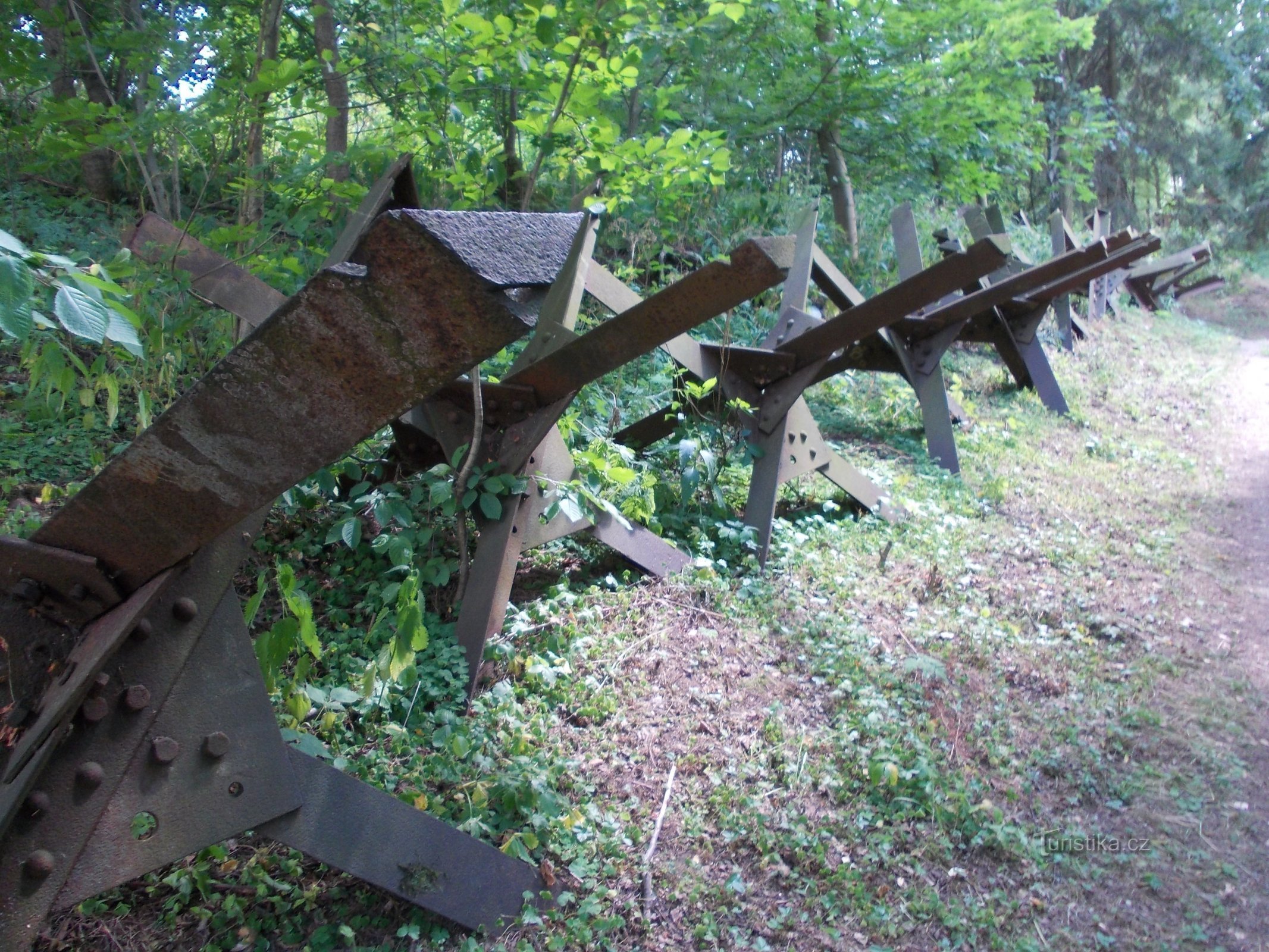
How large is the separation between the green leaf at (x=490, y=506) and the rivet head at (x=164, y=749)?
5.88ft

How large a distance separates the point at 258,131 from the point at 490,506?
2413 mm

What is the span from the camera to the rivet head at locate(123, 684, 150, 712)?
150 cm

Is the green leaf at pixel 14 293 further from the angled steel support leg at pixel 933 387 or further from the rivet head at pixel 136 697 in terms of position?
the angled steel support leg at pixel 933 387

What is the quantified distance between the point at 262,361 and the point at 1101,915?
2.91 m

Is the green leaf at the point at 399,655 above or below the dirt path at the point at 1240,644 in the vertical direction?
above

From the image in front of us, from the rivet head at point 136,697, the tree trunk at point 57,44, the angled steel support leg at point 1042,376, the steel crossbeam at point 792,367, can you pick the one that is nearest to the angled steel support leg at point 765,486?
the steel crossbeam at point 792,367

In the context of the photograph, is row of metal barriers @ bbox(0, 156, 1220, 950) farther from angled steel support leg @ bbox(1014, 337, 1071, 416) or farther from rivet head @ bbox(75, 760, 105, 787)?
angled steel support leg @ bbox(1014, 337, 1071, 416)

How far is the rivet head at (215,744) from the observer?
1.64 metres

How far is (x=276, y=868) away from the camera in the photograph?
242 centimetres

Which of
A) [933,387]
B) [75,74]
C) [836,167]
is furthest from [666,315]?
[836,167]

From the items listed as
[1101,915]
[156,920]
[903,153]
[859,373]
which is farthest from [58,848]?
[903,153]

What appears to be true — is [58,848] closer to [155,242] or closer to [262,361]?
[262,361]

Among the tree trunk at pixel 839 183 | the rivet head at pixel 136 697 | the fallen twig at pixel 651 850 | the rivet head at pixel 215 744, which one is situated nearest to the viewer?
the rivet head at pixel 136 697

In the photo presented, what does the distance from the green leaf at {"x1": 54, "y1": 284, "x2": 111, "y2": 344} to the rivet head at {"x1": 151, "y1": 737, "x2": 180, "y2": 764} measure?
Result: 2.30 ft
